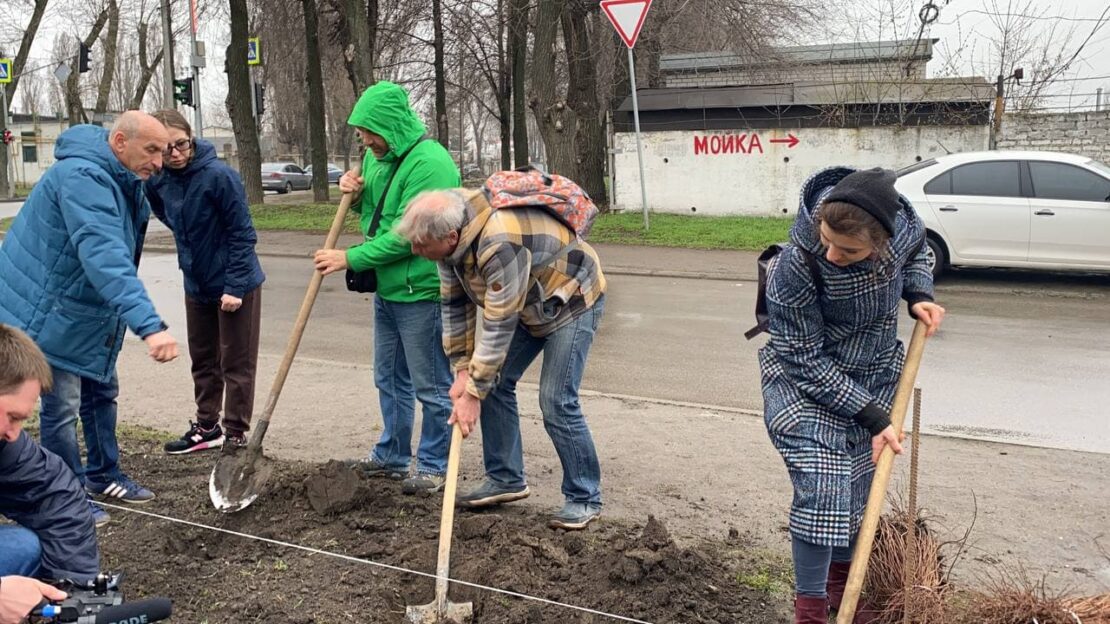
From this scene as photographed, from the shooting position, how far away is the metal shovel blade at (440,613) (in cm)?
336

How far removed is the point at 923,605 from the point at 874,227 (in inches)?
48.1

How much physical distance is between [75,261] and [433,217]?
1.63 meters

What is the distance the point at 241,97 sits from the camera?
22672mm

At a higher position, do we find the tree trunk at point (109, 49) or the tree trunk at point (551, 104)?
the tree trunk at point (109, 49)

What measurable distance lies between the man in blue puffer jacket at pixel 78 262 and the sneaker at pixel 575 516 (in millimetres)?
1796

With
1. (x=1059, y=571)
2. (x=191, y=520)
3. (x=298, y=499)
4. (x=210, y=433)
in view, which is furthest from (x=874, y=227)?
(x=210, y=433)

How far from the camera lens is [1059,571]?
150 inches

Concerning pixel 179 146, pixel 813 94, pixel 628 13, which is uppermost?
pixel 628 13

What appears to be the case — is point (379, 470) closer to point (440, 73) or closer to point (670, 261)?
point (670, 261)

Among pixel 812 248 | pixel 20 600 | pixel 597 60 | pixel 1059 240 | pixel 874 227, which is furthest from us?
pixel 597 60

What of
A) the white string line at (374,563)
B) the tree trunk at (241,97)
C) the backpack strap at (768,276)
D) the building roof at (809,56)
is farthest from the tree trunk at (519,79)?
the backpack strap at (768,276)

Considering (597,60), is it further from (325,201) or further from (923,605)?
(923,605)

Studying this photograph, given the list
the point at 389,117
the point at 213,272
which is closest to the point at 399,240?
the point at 389,117

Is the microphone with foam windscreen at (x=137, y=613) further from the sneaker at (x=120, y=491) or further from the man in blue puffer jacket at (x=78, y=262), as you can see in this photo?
the sneaker at (x=120, y=491)
